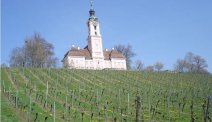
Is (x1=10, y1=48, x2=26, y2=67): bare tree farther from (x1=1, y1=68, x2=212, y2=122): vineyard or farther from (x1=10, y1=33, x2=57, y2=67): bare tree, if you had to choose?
(x1=1, y1=68, x2=212, y2=122): vineyard

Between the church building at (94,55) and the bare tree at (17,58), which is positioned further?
the church building at (94,55)

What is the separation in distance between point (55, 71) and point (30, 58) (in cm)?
1988

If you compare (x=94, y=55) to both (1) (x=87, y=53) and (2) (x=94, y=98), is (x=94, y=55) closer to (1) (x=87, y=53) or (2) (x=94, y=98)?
(1) (x=87, y=53)

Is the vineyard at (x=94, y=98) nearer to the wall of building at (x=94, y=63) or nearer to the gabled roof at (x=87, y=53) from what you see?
the wall of building at (x=94, y=63)

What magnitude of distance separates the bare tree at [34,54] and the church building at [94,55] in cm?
1541

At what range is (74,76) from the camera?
47219 millimetres

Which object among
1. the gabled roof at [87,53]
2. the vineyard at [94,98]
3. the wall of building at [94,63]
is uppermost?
the gabled roof at [87,53]

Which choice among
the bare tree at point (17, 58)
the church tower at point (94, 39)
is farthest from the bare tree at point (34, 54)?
the church tower at point (94, 39)

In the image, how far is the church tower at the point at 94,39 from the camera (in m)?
89.6

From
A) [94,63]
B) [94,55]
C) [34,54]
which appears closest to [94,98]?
[34,54]

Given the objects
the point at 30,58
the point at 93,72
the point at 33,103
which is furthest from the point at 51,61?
the point at 33,103

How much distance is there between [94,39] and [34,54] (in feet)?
88.5

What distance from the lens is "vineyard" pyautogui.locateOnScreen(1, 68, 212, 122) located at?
2325 centimetres

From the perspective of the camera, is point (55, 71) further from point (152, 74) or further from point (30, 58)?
point (30, 58)
